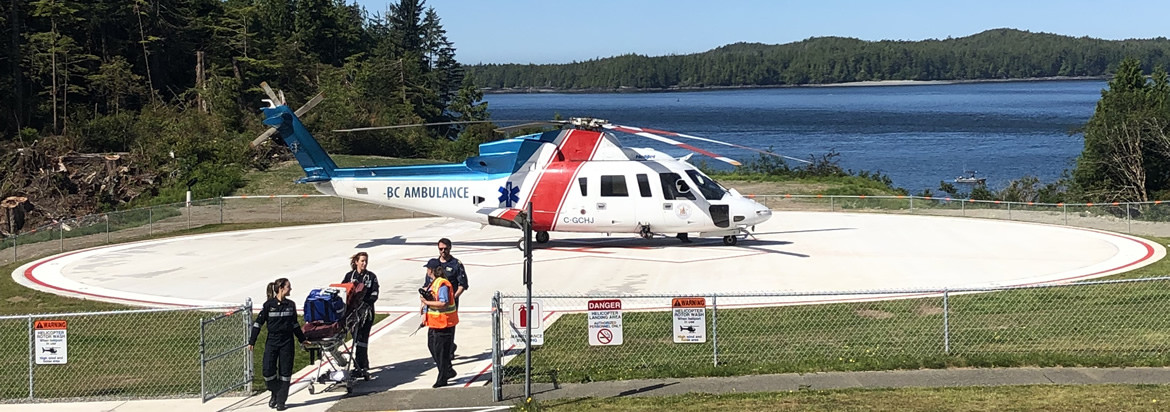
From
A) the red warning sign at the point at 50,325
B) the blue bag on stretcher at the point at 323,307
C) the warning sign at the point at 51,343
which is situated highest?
the blue bag on stretcher at the point at 323,307

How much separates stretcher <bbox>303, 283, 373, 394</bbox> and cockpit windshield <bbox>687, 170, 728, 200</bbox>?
1495 cm

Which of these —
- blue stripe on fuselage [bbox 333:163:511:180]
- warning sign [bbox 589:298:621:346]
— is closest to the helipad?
blue stripe on fuselage [bbox 333:163:511:180]

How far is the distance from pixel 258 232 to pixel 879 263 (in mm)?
20280

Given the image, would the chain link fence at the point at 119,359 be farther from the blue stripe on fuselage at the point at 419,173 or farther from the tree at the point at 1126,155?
the tree at the point at 1126,155

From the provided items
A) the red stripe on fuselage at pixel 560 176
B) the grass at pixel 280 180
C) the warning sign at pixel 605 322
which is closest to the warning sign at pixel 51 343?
the warning sign at pixel 605 322

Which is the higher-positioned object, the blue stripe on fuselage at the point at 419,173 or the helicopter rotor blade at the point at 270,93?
the helicopter rotor blade at the point at 270,93

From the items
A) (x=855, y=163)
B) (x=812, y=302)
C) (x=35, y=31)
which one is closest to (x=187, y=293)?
(x=812, y=302)

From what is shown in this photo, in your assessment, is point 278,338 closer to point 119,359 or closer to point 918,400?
point 119,359

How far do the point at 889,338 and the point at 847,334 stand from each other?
2.44ft

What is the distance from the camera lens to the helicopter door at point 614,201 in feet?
95.8

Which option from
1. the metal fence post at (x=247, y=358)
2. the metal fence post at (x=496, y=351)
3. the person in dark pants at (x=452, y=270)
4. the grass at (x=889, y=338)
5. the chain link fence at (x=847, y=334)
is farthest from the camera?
the person in dark pants at (x=452, y=270)

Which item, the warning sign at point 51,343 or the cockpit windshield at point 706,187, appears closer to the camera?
the warning sign at point 51,343

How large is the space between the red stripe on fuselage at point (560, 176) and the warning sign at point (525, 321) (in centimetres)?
1381

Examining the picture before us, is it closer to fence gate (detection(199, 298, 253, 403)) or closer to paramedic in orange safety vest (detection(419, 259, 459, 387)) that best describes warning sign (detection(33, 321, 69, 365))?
fence gate (detection(199, 298, 253, 403))
